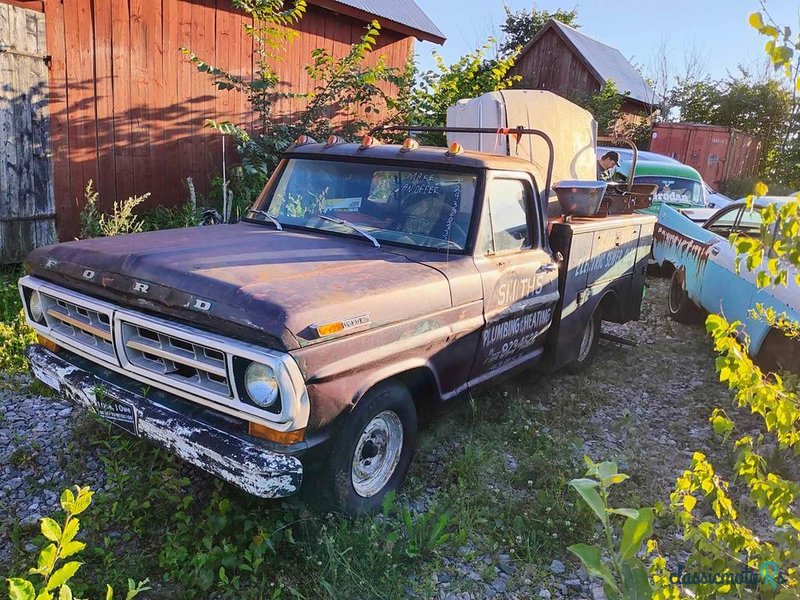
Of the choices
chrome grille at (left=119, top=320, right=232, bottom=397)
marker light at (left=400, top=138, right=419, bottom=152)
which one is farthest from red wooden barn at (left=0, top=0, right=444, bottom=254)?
marker light at (left=400, top=138, right=419, bottom=152)

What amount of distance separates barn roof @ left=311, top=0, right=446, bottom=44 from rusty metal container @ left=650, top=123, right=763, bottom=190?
38.0 feet

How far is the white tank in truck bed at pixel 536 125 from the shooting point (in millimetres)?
6117

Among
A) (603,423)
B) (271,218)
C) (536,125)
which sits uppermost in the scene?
(536,125)

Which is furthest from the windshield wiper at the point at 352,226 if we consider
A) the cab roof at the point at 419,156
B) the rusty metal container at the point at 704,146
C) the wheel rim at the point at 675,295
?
the rusty metal container at the point at 704,146

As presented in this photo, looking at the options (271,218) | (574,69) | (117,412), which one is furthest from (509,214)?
(574,69)

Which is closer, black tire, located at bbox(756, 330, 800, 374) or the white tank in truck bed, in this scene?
black tire, located at bbox(756, 330, 800, 374)

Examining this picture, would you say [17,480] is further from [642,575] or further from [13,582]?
[642,575]

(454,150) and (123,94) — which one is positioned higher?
(123,94)

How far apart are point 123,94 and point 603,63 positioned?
22333 mm

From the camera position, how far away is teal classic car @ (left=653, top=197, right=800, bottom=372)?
191 inches

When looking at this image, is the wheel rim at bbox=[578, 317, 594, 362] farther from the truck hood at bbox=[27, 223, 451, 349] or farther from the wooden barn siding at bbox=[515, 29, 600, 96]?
the wooden barn siding at bbox=[515, 29, 600, 96]

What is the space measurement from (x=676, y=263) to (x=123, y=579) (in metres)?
6.64

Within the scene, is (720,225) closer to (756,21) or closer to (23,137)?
(756,21)

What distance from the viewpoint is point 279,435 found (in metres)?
2.69
